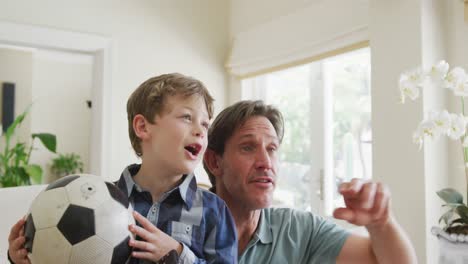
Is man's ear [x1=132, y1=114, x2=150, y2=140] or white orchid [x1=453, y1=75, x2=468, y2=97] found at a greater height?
white orchid [x1=453, y1=75, x2=468, y2=97]

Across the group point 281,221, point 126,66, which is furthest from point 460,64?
point 126,66

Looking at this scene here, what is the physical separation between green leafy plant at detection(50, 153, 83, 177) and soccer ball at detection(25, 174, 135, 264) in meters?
4.94

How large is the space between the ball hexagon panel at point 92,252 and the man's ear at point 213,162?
59cm

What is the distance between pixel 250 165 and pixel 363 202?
45cm

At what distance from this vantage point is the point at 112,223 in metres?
0.82

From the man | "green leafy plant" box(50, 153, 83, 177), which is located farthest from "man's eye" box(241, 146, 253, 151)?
"green leafy plant" box(50, 153, 83, 177)

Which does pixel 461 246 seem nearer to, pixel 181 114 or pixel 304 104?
pixel 181 114

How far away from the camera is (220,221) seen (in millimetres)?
1078

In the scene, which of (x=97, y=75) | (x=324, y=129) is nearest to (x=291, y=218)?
(x=324, y=129)

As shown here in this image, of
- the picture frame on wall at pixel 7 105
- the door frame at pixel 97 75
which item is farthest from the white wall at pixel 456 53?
the picture frame on wall at pixel 7 105

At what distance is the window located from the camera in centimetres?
259

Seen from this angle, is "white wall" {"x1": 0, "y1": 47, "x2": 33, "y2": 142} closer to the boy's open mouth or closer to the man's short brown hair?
the man's short brown hair

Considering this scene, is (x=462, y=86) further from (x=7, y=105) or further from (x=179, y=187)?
(x=7, y=105)

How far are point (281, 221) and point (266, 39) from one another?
6.59 ft
